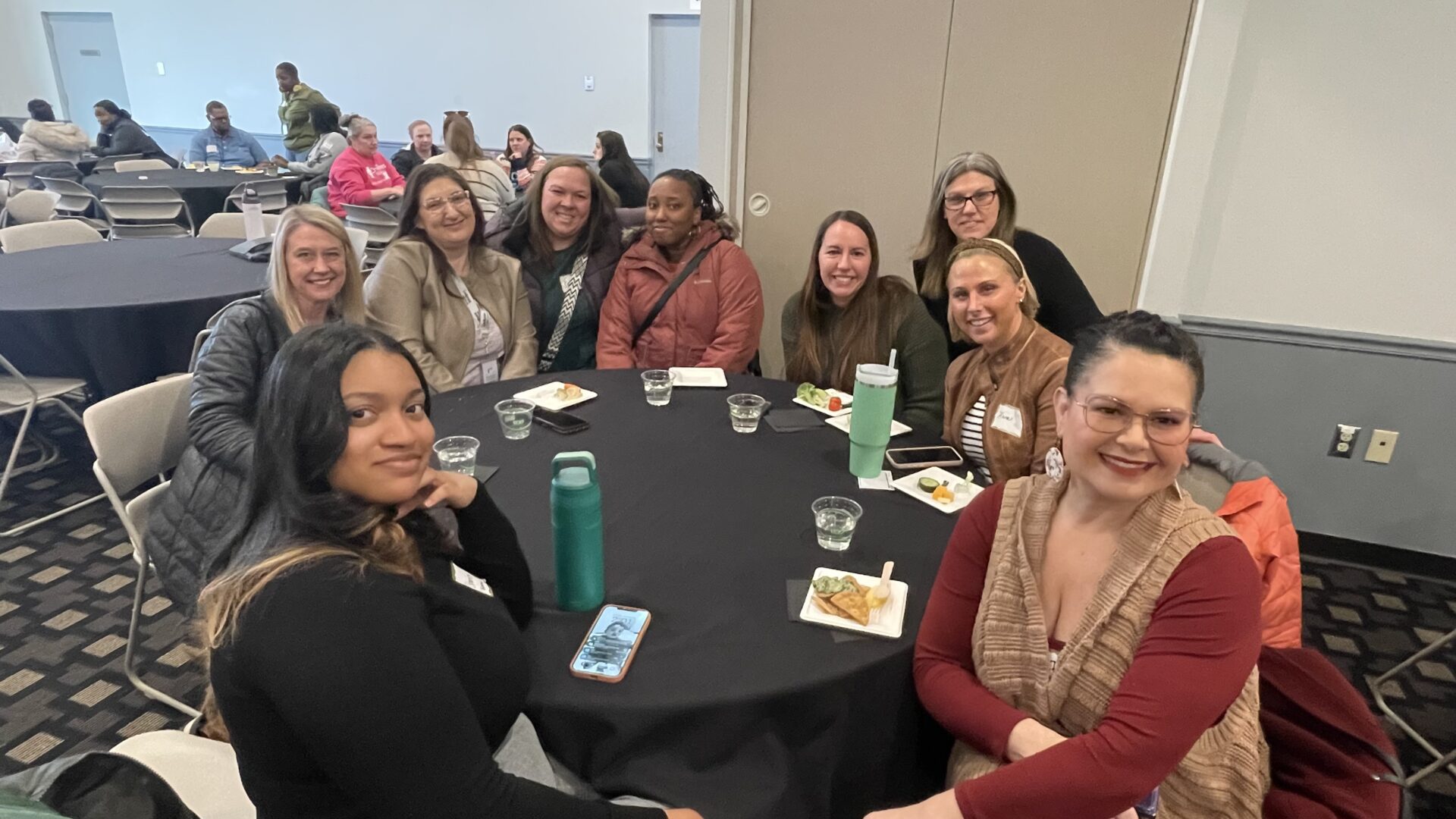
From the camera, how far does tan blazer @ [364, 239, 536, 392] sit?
285cm

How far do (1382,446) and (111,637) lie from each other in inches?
178

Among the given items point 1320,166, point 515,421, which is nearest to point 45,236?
point 515,421

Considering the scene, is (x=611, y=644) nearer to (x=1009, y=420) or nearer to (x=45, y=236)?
(x=1009, y=420)

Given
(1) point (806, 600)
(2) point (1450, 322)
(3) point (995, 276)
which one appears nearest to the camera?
(1) point (806, 600)

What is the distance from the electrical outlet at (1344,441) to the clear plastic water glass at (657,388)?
8.59 ft

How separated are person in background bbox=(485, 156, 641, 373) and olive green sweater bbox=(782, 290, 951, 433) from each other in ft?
3.59

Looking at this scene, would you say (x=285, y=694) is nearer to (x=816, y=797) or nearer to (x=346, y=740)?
(x=346, y=740)

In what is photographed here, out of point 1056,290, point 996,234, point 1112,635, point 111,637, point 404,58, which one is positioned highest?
point 404,58

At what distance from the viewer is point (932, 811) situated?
1.20 meters

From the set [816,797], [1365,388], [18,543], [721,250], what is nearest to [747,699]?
[816,797]

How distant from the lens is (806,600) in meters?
1.44

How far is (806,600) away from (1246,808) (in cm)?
71

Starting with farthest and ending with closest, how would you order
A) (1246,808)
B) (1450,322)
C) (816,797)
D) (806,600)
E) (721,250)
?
(721,250)
(1450,322)
(806,600)
(816,797)
(1246,808)

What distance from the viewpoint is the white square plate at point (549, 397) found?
7.77ft
